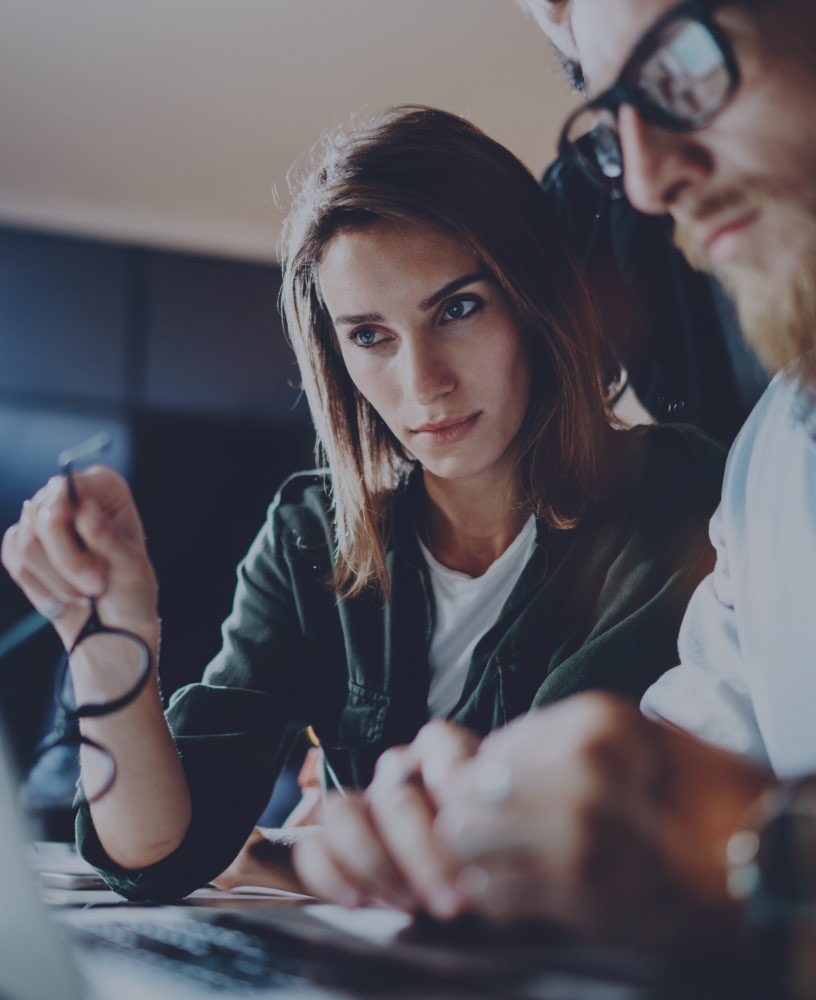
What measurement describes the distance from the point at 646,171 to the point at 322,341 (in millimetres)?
726

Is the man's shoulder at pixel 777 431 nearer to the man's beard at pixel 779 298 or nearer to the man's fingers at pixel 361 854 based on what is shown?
the man's beard at pixel 779 298

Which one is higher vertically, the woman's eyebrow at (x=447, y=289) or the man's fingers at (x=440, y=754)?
the woman's eyebrow at (x=447, y=289)

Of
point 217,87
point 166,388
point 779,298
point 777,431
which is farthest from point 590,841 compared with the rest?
point 166,388

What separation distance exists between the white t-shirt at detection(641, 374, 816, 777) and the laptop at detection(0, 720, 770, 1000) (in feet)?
1.30

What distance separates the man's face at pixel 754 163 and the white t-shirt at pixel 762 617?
0.15 meters

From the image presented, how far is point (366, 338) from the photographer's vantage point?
1.22 meters

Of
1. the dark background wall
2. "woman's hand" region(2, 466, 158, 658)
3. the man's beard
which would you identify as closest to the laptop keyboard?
"woman's hand" region(2, 466, 158, 658)

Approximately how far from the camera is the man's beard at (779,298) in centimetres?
67

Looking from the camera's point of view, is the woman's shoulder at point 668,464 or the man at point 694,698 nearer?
the man at point 694,698

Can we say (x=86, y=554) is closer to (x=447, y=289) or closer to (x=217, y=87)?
(x=447, y=289)

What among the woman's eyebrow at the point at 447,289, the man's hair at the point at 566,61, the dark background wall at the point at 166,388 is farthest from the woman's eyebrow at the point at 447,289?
the dark background wall at the point at 166,388

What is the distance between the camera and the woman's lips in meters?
1.17

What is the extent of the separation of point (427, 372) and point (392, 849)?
2.49 feet

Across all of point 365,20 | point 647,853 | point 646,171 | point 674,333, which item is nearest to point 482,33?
point 365,20
